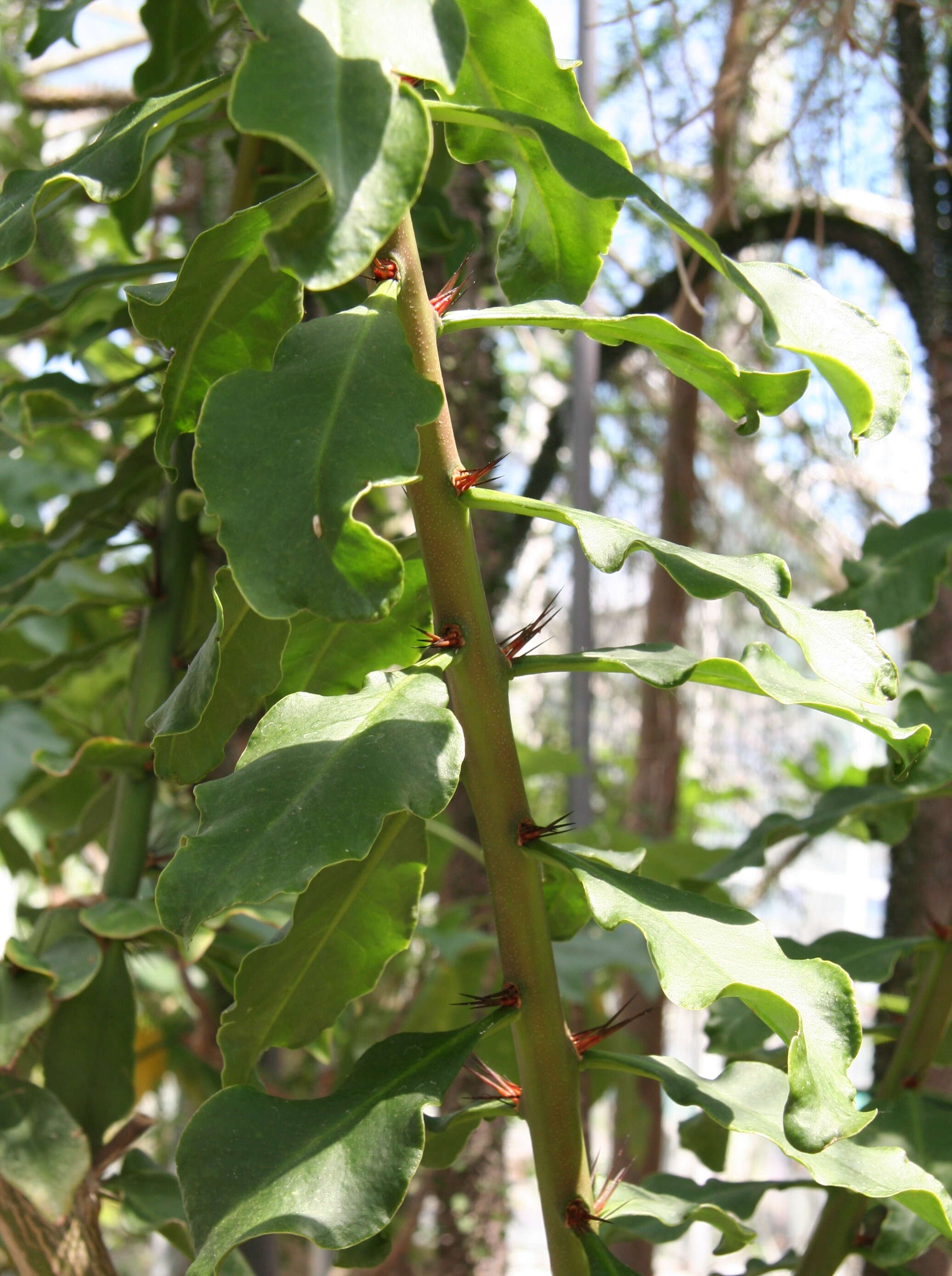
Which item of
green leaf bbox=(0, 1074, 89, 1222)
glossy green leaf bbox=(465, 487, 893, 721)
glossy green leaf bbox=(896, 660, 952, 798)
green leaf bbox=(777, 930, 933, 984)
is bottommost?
green leaf bbox=(0, 1074, 89, 1222)

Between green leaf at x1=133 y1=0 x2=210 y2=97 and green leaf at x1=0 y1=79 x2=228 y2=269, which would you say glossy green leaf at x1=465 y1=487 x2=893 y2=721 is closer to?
green leaf at x1=0 y1=79 x2=228 y2=269

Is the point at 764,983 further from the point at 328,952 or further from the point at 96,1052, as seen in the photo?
the point at 96,1052

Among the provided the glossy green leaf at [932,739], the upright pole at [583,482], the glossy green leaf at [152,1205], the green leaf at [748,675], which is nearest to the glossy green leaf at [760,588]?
the green leaf at [748,675]

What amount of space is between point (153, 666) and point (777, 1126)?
451 mm

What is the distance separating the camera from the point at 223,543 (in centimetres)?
34

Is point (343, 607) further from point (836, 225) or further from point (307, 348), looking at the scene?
point (836, 225)

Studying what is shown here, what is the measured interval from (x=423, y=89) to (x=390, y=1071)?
1.28 ft

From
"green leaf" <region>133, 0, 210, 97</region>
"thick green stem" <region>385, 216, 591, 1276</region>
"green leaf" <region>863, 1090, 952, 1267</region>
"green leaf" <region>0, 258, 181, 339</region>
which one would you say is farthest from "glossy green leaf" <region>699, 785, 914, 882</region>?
"green leaf" <region>133, 0, 210, 97</region>

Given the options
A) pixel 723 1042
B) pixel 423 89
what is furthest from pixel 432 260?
pixel 723 1042

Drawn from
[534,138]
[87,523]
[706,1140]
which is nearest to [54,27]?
[87,523]

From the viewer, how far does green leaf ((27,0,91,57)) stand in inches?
27.9

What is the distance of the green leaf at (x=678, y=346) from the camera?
424 mm

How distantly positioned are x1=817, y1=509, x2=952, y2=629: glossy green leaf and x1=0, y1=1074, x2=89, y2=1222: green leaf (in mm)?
513

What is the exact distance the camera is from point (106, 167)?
1.36 feet
